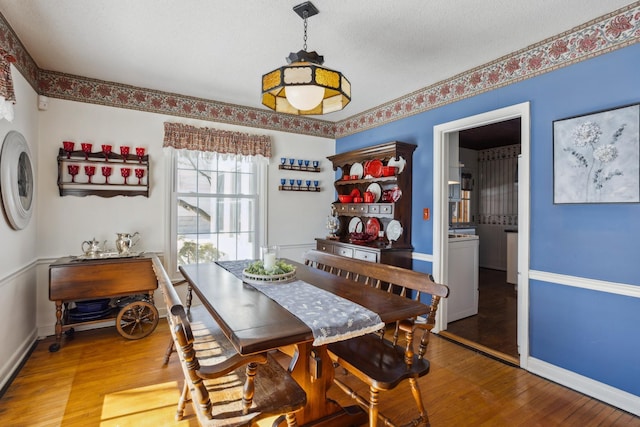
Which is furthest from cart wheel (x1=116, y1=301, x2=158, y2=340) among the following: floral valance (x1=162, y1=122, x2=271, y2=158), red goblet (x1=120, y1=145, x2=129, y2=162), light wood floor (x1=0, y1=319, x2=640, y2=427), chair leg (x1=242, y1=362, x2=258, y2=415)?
chair leg (x1=242, y1=362, x2=258, y2=415)

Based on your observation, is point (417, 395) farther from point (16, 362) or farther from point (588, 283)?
point (16, 362)

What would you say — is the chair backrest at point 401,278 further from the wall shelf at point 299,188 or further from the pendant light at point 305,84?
the wall shelf at point 299,188

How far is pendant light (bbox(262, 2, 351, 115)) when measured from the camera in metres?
1.73

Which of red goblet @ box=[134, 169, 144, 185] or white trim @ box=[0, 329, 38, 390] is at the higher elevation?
red goblet @ box=[134, 169, 144, 185]

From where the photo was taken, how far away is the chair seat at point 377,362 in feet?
5.37

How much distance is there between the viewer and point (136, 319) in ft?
10.8

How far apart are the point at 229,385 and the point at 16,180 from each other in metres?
2.45

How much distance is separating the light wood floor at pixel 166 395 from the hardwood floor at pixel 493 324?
34 cm

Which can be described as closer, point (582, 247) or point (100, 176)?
point (582, 247)

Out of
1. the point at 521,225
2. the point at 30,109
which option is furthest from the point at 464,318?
the point at 30,109

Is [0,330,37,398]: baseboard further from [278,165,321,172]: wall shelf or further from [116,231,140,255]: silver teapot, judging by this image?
[278,165,321,172]: wall shelf

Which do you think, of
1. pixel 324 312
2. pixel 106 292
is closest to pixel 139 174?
pixel 106 292

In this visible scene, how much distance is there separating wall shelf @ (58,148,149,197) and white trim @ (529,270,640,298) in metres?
4.00

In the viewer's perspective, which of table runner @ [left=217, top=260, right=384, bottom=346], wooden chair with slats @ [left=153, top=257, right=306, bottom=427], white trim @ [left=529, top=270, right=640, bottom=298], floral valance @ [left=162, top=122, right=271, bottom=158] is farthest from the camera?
floral valance @ [left=162, top=122, right=271, bottom=158]
